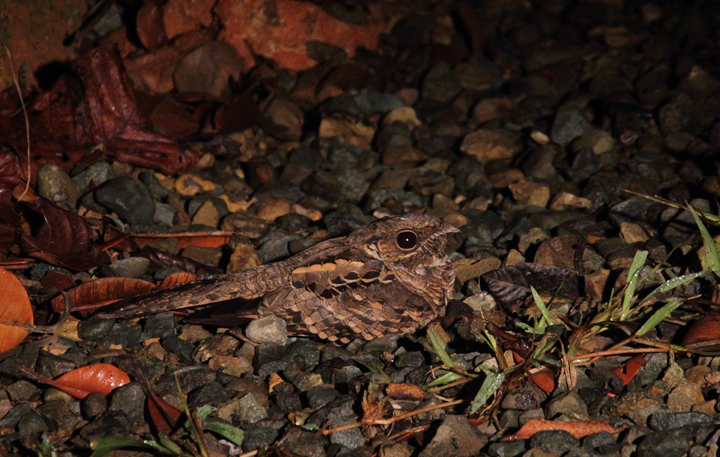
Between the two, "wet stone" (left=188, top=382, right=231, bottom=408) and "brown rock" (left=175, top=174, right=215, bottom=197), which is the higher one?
"brown rock" (left=175, top=174, right=215, bottom=197)

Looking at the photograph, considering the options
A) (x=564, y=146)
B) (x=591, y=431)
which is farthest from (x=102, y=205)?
(x=564, y=146)

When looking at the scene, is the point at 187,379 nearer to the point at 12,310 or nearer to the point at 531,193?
the point at 12,310

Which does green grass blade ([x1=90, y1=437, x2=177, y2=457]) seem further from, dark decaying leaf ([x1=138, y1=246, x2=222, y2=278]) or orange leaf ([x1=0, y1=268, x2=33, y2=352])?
dark decaying leaf ([x1=138, y1=246, x2=222, y2=278])

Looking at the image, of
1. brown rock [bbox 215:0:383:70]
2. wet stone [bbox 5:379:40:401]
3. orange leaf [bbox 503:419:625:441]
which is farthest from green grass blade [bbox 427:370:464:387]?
brown rock [bbox 215:0:383:70]

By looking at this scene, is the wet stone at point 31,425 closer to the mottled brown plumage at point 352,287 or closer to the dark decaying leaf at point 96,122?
the mottled brown plumage at point 352,287

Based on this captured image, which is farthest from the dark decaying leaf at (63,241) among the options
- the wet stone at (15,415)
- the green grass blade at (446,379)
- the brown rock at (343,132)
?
the brown rock at (343,132)

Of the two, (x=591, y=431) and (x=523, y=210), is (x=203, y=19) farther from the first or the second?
(x=591, y=431)

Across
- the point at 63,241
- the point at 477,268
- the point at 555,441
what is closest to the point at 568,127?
the point at 477,268
